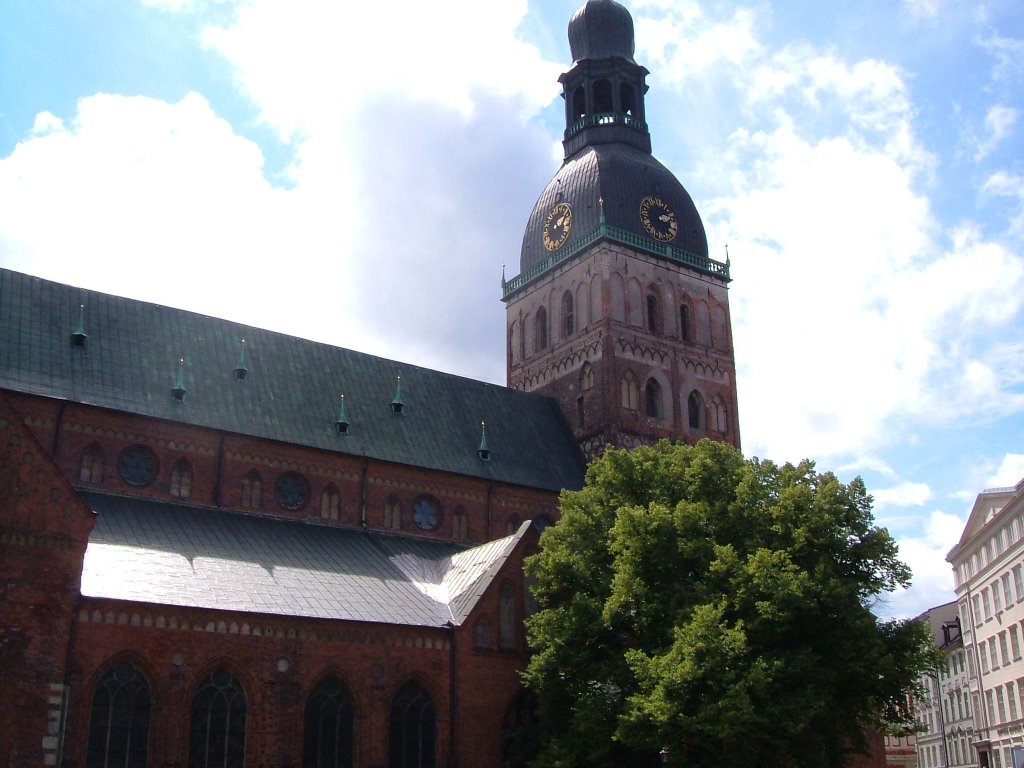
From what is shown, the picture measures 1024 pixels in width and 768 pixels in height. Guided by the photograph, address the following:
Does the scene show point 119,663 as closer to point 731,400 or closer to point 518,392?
point 518,392

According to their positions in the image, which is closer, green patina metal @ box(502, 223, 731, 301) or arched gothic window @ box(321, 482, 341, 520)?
arched gothic window @ box(321, 482, 341, 520)

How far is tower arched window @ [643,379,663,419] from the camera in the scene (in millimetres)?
45938

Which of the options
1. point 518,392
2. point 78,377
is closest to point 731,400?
point 518,392

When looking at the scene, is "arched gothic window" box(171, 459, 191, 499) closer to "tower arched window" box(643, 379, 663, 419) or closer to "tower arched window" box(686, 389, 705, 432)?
"tower arched window" box(643, 379, 663, 419)

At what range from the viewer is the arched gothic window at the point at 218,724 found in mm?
24844

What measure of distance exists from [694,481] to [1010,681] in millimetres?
31013

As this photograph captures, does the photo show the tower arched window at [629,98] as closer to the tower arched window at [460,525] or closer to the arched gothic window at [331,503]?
the tower arched window at [460,525]

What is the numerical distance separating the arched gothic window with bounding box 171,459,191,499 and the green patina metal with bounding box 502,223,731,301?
21191 millimetres

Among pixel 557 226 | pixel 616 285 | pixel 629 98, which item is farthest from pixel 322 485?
pixel 629 98

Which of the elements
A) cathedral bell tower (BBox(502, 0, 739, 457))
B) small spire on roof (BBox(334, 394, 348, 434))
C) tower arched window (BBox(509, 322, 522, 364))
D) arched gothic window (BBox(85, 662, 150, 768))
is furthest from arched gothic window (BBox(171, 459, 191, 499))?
tower arched window (BBox(509, 322, 522, 364))

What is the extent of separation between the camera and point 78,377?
3198cm

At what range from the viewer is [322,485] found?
3519 centimetres

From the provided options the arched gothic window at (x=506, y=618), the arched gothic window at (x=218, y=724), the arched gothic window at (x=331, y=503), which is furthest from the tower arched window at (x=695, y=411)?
the arched gothic window at (x=218, y=724)

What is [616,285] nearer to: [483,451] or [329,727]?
[483,451]
